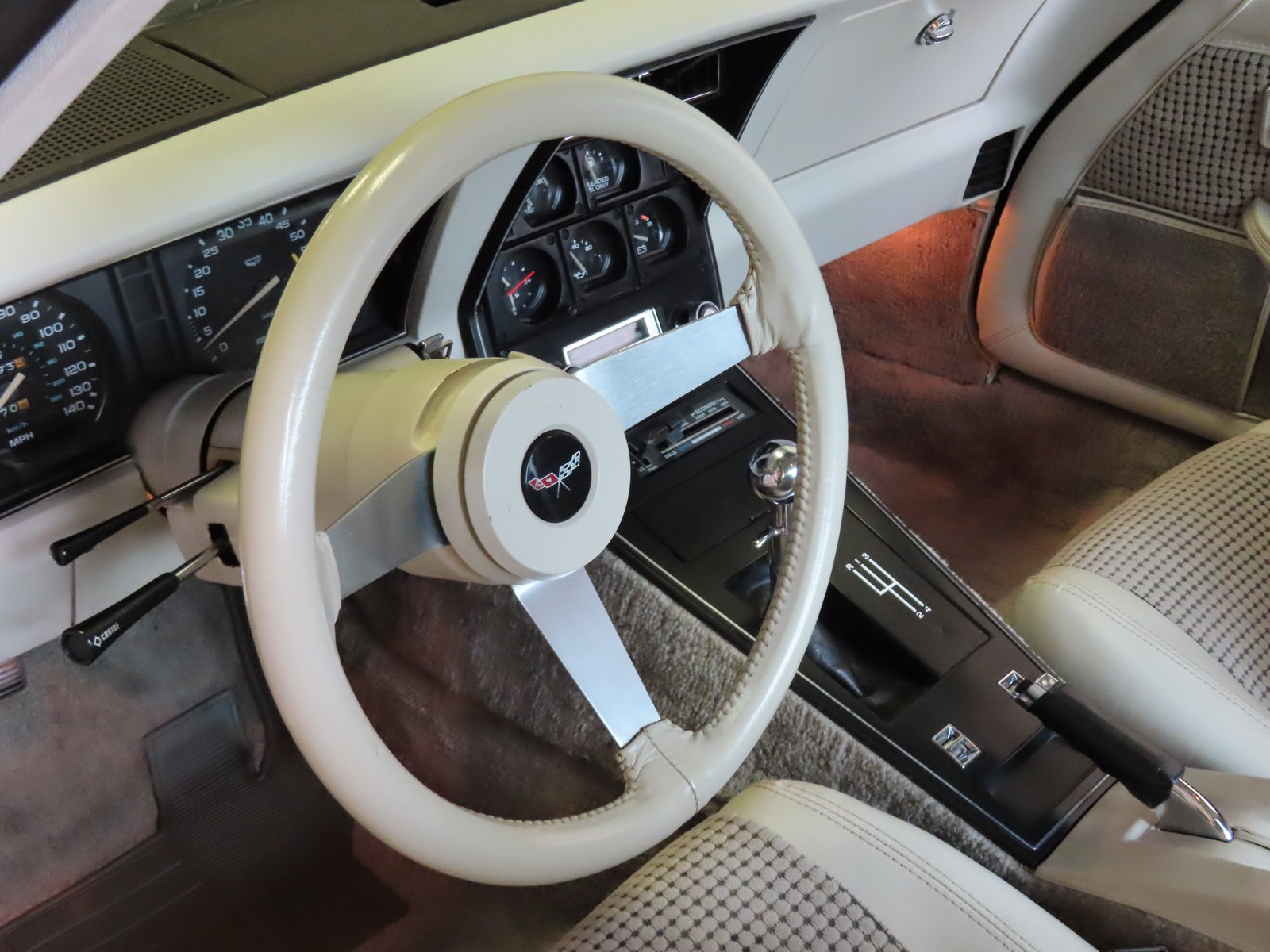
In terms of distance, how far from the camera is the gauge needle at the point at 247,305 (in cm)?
90

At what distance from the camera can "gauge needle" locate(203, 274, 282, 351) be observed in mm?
900

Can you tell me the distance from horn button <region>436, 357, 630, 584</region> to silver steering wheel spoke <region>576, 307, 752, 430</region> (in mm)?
67

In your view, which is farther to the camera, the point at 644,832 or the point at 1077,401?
the point at 1077,401

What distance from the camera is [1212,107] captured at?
4.63 feet

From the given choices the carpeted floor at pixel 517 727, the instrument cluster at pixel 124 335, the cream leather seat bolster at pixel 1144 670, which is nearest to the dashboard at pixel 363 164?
the instrument cluster at pixel 124 335

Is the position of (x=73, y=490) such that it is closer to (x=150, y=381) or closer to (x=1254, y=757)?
(x=150, y=381)

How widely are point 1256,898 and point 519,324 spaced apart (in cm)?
82

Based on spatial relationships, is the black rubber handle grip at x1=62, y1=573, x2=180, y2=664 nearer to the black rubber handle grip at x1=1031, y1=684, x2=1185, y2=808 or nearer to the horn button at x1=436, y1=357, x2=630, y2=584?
the horn button at x1=436, y1=357, x2=630, y2=584

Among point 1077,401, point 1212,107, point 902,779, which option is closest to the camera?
point 902,779

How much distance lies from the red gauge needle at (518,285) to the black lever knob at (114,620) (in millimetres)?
502

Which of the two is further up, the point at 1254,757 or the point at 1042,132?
the point at 1042,132

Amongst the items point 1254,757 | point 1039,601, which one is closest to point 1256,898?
point 1254,757

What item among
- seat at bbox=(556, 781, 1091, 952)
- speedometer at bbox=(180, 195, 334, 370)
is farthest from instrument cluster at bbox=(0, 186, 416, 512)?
seat at bbox=(556, 781, 1091, 952)

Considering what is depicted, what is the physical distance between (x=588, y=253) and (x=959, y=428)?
37.5 inches
